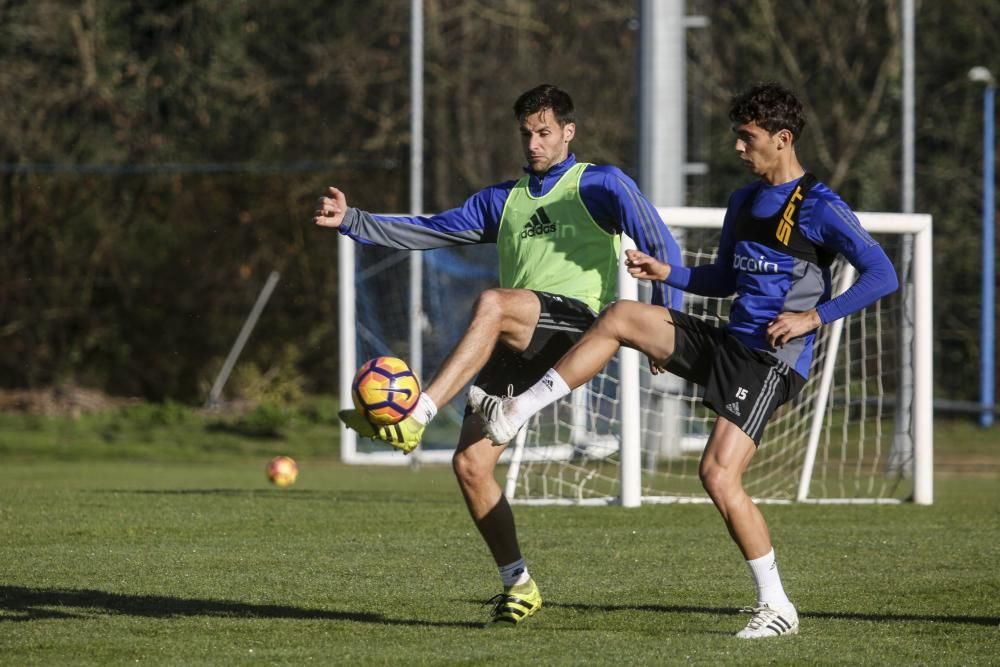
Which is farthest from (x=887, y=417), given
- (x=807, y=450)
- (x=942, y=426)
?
(x=942, y=426)

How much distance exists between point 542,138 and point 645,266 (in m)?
0.79

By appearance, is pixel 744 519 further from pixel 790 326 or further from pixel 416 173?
pixel 416 173

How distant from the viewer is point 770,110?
18.9 ft

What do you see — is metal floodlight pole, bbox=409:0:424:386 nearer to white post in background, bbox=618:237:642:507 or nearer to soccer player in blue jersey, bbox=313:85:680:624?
white post in background, bbox=618:237:642:507

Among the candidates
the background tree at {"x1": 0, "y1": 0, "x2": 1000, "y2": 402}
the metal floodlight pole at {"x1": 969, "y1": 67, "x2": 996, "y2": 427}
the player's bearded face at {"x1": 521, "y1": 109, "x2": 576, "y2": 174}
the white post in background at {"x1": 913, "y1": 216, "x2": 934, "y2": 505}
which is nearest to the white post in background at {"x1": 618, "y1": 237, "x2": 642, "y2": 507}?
the white post in background at {"x1": 913, "y1": 216, "x2": 934, "y2": 505}

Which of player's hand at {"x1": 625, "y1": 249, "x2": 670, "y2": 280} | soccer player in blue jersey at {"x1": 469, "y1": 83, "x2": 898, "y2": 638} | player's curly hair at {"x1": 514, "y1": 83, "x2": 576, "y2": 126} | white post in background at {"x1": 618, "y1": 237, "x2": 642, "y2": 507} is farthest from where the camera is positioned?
white post in background at {"x1": 618, "y1": 237, "x2": 642, "y2": 507}

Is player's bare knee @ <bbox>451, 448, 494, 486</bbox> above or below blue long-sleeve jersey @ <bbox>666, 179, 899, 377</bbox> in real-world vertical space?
below

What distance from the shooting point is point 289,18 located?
24.8 m

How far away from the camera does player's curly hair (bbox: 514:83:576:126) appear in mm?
6289

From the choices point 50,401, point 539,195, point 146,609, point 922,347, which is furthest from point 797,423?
point 50,401

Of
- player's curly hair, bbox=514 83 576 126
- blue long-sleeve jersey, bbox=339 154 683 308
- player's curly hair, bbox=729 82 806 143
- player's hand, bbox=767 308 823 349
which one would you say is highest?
player's curly hair, bbox=514 83 576 126

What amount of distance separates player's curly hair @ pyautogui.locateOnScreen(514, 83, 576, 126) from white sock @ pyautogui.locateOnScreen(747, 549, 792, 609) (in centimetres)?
194

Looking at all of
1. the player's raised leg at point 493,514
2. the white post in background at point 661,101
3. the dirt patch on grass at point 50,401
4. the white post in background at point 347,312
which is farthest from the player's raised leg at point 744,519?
the dirt patch on grass at point 50,401

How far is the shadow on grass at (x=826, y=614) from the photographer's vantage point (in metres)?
6.21
